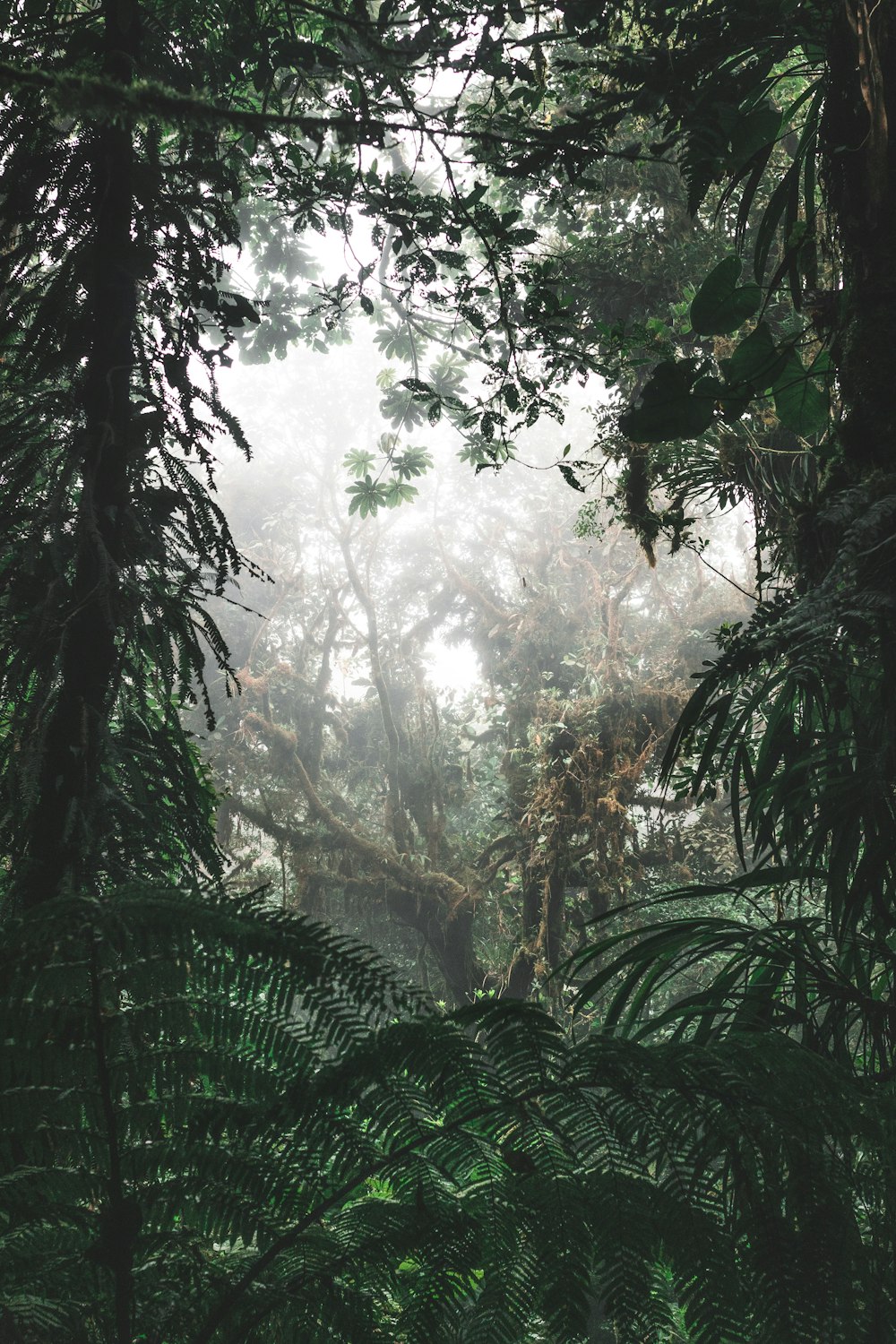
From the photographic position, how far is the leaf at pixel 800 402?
154cm

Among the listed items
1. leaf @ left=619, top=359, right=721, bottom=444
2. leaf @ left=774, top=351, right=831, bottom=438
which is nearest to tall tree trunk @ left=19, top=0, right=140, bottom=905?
leaf @ left=619, top=359, right=721, bottom=444

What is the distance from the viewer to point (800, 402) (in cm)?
159

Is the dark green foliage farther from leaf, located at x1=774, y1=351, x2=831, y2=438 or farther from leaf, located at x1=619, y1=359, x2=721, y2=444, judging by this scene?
leaf, located at x1=774, y1=351, x2=831, y2=438

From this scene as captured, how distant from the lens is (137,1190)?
0.78 m

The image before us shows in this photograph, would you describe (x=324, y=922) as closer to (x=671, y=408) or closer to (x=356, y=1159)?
(x=356, y=1159)

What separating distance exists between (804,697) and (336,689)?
36.1 ft

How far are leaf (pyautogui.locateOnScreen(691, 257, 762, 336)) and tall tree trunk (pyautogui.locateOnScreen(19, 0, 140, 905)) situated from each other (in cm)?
96

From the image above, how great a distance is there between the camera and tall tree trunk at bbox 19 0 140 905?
121 cm

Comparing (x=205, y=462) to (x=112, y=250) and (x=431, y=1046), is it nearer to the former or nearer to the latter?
(x=112, y=250)

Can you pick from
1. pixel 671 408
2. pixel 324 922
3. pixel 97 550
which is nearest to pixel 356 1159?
pixel 324 922

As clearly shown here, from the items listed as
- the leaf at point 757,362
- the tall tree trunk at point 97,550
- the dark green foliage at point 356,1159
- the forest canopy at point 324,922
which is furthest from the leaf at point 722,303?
the dark green foliage at point 356,1159

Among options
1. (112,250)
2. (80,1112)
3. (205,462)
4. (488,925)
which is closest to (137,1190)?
(80,1112)

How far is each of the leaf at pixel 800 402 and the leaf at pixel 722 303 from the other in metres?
0.13

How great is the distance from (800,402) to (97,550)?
125 cm
